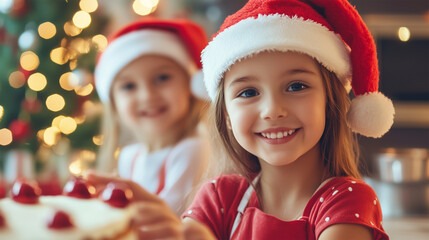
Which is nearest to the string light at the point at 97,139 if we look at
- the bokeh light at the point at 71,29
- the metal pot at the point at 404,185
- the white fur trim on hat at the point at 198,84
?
the bokeh light at the point at 71,29

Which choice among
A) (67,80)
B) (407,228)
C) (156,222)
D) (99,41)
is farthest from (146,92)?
(407,228)

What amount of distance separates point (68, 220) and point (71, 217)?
2 cm

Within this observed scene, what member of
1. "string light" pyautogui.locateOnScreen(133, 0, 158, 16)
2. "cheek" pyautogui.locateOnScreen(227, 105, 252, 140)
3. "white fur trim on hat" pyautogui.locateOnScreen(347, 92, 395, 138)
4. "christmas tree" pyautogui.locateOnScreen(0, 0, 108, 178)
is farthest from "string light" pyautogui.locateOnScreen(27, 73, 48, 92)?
"white fur trim on hat" pyautogui.locateOnScreen(347, 92, 395, 138)

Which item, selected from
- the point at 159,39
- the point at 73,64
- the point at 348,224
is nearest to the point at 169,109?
the point at 159,39

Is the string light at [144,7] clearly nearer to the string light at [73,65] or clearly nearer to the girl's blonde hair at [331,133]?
the string light at [73,65]

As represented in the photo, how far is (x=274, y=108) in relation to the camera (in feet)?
2.72

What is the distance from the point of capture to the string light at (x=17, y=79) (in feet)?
7.50

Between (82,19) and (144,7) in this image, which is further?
(144,7)

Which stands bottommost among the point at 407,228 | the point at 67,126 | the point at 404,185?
the point at 407,228

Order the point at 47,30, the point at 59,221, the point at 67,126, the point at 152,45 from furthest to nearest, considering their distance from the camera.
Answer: the point at 67,126
the point at 47,30
the point at 152,45
the point at 59,221

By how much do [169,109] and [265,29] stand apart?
29.4 inches

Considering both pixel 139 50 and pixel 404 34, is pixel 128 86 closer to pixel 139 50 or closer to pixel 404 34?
pixel 139 50

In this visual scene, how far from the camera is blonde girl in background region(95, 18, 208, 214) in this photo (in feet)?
5.02

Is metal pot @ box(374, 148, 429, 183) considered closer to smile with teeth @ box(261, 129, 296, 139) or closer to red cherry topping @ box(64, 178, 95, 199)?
smile with teeth @ box(261, 129, 296, 139)
